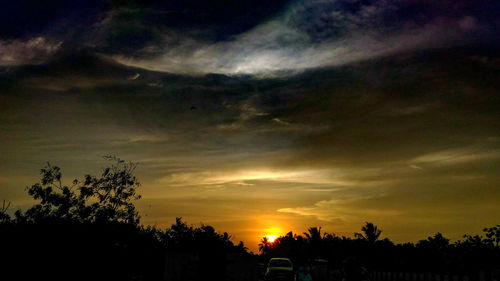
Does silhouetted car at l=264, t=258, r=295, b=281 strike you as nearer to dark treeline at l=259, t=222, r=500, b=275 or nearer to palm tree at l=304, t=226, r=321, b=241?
dark treeline at l=259, t=222, r=500, b=275

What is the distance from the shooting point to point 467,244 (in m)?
40.3

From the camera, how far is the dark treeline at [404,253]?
3369 centimetres

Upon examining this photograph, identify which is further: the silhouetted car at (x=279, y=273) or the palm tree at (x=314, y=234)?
the palm tree at (x=314, y=234)

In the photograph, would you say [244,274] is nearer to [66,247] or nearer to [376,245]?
[66,247]

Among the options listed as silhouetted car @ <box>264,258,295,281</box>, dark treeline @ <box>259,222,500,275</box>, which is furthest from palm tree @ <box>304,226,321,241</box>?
silhouetted car @ <box>264,258,295,281</box>

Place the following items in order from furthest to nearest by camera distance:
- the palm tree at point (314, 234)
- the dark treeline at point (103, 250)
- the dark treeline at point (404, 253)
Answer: the palm tree at point (314, 234), the dark treeline at point (404, 253), the dark treeline at point (103, 250)

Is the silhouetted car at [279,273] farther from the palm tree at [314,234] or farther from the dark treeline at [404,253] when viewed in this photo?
the palm tree at [314,234]

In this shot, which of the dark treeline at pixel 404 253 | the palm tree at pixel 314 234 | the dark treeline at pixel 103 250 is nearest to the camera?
the dark treeline at pixel 103 250

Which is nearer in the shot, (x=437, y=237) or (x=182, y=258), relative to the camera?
(x=182, y=258)

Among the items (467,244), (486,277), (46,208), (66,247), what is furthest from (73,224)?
(467,244)

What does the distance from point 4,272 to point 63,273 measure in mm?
2387

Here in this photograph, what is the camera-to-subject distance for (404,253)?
164 ft

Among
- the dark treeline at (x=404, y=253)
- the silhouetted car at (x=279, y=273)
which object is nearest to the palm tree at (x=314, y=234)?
the dark treeline at (x=404, y=253)

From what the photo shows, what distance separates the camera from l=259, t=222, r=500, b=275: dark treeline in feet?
111
